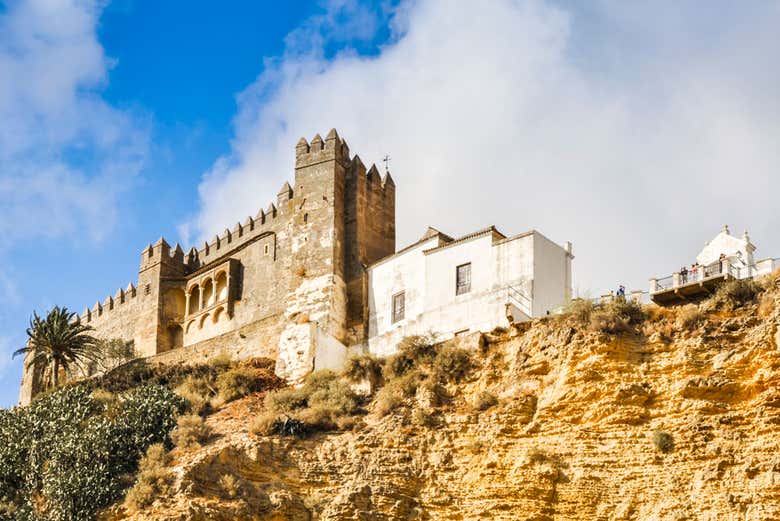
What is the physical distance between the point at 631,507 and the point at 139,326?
82.4 feet

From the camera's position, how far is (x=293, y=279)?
36.6 metres

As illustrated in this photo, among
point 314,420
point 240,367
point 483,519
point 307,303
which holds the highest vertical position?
point 307,303

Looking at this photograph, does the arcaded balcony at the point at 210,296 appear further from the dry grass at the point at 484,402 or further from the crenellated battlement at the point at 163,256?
the dry grass at the point at 484,402

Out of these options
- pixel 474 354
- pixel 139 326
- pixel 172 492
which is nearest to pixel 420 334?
pixel 474 354

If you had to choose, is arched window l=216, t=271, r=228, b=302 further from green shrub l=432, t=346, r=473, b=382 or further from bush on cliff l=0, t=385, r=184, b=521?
green shrub l=432, t=346, r=473, b=382

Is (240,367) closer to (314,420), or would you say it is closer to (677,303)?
(314,420)

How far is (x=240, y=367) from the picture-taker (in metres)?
33.9

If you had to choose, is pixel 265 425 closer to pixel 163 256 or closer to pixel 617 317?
pixel 617 317

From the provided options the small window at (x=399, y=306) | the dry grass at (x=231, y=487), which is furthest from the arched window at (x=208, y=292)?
the dry grass at (x=231, y=487)

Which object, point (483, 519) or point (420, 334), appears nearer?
point (483, 519)

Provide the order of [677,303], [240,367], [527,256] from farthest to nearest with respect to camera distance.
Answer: [240,367]
[527,256]
[677,303]

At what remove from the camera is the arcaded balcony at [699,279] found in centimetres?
2767

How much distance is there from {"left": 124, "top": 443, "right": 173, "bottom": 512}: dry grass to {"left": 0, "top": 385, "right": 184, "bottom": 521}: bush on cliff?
0.61 metres

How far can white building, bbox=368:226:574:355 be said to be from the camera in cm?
3102
